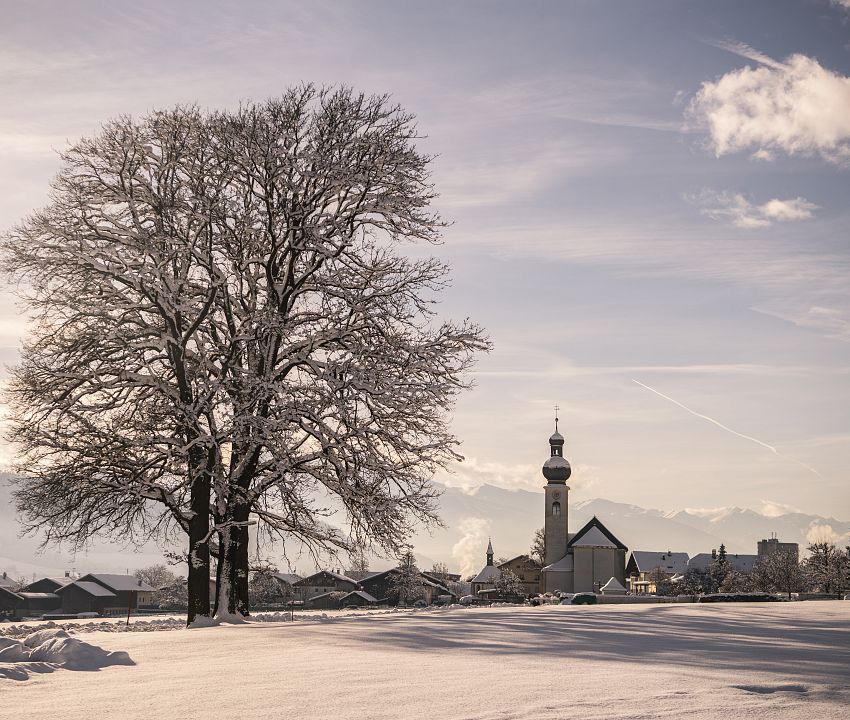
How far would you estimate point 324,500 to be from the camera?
77.6 ft

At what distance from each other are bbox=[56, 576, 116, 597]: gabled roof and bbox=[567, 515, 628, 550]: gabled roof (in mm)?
66428

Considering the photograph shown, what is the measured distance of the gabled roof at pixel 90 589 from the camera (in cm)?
7888

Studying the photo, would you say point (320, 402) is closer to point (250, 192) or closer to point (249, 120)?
point (250, 192)

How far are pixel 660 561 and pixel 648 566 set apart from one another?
15.1 feet

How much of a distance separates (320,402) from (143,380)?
14.2 feet

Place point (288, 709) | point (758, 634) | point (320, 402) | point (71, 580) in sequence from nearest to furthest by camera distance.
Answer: point (288, 709), point (758, 634), point (320, 402), point (71, 580)

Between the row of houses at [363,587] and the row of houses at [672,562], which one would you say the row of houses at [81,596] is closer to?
the row of houses at [363,587]

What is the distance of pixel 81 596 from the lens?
79250mm

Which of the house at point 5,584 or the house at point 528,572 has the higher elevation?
the house at point 5,584

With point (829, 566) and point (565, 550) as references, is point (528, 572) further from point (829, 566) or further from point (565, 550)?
point (829, 566)

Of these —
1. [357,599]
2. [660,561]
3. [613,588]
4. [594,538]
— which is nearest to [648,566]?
[660,561]

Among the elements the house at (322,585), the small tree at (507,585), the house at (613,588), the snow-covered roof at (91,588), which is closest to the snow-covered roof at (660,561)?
the small tree at (507,585)

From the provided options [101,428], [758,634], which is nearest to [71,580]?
[101,428]

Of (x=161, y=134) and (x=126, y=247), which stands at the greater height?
(x=161, y=134)
